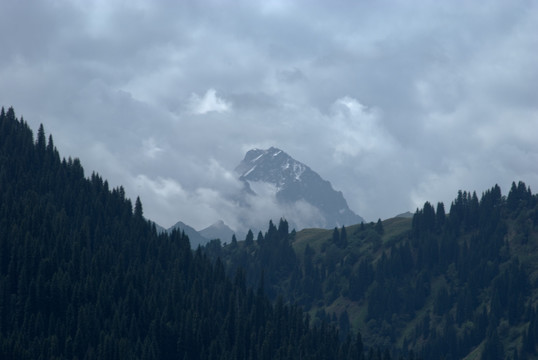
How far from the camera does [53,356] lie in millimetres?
194125

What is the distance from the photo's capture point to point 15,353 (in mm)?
188875

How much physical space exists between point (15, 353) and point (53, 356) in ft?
27.8
